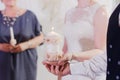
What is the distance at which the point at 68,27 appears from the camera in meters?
1.00

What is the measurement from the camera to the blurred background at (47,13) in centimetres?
100

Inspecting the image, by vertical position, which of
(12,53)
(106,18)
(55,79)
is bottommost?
(55,79)

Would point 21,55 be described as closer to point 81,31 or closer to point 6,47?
point 6,47

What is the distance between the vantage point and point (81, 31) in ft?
3.20

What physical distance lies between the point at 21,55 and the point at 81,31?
9.6 inches

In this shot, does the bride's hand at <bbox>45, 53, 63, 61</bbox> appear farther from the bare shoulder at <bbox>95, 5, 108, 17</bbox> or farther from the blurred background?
the bare shoulder at <bbox>95, 5, 108, 17</bbox>

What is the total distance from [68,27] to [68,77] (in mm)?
189

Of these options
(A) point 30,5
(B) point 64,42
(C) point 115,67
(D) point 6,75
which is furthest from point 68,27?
(C) point 115,67

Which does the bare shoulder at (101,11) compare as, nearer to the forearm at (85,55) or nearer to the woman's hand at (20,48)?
the forearm at (85,55)

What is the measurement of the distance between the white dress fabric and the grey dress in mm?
113

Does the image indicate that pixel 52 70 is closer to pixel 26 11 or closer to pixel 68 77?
pixel 68 77

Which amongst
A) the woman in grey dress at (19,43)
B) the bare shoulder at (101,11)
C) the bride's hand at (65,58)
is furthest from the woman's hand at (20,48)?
the bare shoulder at (101,11)

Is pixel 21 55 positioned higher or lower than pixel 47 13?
lower

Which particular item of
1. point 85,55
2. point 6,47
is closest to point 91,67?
point 85,55
